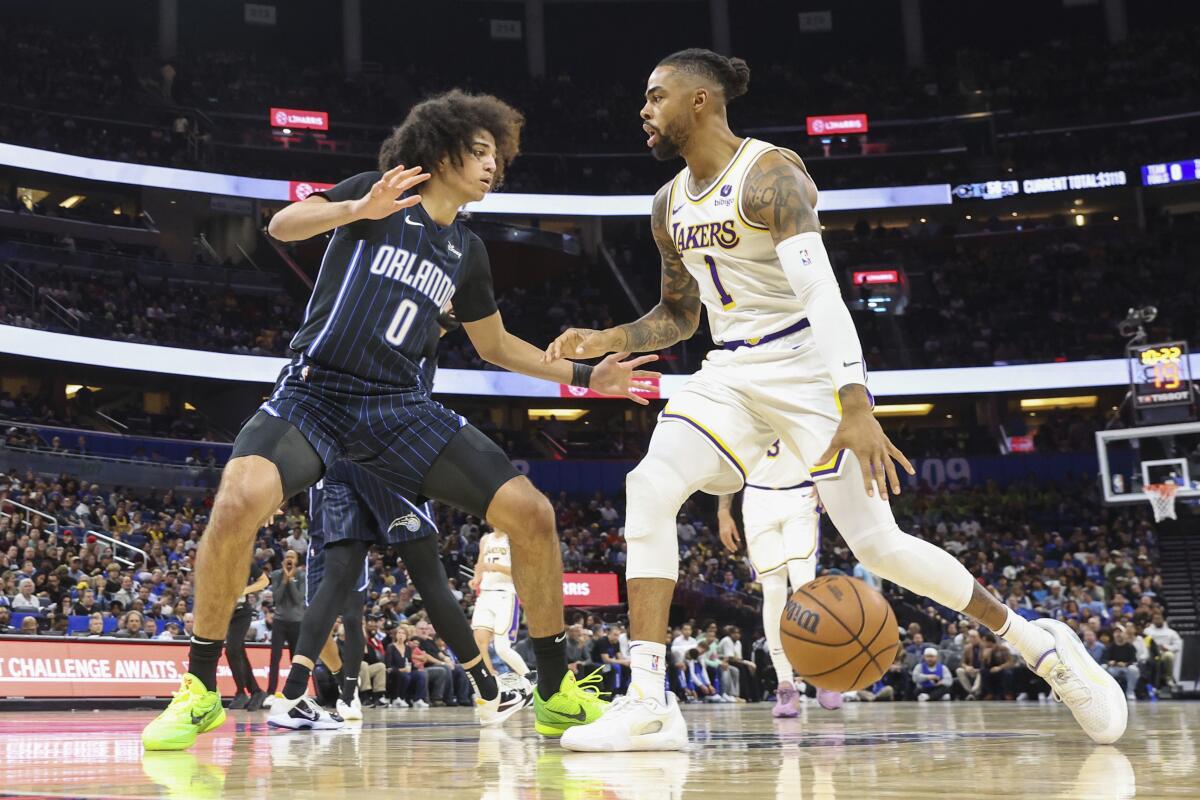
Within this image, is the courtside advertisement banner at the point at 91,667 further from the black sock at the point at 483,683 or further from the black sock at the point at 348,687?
the black sock at the point at 483,683

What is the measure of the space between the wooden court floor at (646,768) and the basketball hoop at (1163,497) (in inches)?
610

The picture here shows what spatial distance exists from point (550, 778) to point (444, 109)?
2905 millimetres

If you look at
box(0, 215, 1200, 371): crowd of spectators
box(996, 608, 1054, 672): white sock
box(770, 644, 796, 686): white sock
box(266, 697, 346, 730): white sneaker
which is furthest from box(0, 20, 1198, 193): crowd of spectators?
box(996, 608, 1054, 672): white sock

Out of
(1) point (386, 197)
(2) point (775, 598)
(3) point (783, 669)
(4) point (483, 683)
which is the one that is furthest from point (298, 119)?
(1) point (386, 197)

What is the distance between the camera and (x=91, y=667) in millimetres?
13148

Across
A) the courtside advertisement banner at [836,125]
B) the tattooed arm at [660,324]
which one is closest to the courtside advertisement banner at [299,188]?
the courtside advertisement banner at [836,125]

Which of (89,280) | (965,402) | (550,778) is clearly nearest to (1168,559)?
(965,402)

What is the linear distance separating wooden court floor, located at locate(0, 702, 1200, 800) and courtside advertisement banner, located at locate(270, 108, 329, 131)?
30224 mm

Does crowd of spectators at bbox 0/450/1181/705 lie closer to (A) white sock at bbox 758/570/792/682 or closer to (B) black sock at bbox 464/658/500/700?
(A) white sock at bbox 758/570/792/682

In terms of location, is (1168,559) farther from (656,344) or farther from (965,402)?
(656,344)

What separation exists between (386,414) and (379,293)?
0.46 meters

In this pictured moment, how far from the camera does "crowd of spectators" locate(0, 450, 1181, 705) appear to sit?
1481cm

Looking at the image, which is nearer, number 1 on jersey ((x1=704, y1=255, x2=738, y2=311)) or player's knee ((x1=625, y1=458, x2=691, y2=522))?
player's knee ((x1=625, y1=458, x2=691, y2=522))

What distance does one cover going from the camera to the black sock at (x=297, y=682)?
20.9 ft
